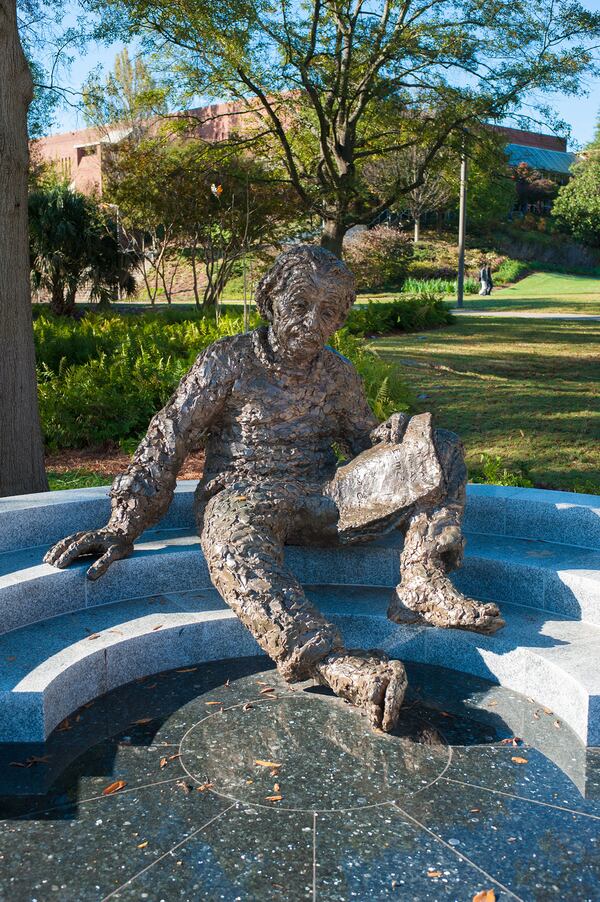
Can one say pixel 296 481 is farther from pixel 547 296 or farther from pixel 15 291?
pixel 547 296

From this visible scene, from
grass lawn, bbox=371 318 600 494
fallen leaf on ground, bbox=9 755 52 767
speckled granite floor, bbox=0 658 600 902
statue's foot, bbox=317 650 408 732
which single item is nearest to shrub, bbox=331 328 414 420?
→ grass lawn, bbox=371 318 600 494

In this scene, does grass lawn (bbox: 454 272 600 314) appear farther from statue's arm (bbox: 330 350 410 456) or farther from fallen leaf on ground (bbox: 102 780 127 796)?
fallen leaf on ground (bbox: 102 780 127 796)

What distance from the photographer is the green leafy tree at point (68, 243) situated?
21000 millimetres

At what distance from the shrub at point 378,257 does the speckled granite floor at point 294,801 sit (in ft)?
88.4

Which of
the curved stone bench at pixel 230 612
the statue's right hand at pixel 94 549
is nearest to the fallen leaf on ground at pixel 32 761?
the curved stone bench at pixel 230 612

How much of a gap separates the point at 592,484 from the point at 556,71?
791cm

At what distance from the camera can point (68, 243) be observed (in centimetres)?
2133

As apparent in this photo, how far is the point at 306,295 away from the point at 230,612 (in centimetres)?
145

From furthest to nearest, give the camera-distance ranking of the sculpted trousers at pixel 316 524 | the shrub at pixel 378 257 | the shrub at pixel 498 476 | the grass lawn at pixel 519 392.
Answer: the shrub at pixel 378 257, the grass lawn at pixel 519 392, the shrub at pixel 498 476, the sculpted trousers at pixel 316 524

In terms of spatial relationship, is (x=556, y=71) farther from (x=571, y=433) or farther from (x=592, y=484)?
(x=592, y=484)

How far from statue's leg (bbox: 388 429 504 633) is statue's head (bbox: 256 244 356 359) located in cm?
71

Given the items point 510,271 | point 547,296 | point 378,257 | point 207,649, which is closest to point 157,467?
point 207,649

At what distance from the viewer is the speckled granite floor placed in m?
2.37

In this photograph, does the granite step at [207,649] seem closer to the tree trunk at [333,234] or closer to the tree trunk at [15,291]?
the tree trunk at [15,291]
